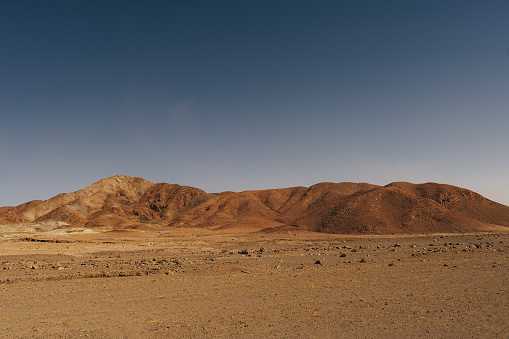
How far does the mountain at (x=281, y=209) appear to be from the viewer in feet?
275

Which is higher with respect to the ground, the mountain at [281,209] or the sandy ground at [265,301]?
the mountain at [281,209]

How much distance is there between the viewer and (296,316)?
45.2 feet

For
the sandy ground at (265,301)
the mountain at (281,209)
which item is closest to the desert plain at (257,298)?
the sandy ground at (265,301)

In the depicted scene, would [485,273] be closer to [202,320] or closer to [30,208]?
[202,320]

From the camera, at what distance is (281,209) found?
490 ft

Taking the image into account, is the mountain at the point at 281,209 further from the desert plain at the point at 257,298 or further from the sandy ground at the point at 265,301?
the sandy ground at the point at 265,301

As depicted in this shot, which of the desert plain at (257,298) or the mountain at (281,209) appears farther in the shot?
the mountain at (281,209)

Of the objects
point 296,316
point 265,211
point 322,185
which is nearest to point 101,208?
point 265,211

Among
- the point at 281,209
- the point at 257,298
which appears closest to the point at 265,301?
the point at 257,298

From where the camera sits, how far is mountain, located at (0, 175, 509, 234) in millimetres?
83938

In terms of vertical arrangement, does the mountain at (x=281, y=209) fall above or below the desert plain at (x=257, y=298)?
above

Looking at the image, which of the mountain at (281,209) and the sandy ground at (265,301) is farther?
the mountain at (281,209)

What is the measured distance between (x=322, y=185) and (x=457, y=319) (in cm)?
15460

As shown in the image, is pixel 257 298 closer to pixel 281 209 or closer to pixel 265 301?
pixel 265 301
